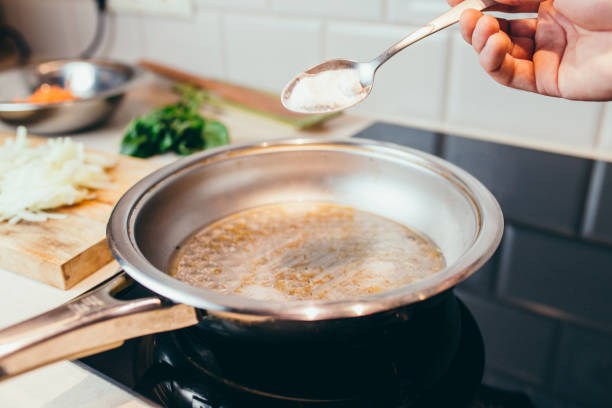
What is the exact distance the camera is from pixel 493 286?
54cm

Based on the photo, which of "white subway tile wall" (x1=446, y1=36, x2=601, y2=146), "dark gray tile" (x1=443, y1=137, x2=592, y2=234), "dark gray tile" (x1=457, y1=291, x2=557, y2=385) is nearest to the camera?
"dark gray tile" (x1=457, y1=291, x2=557, y2=385)

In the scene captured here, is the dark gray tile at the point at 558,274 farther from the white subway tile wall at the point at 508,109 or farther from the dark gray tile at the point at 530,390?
the white subway tile wall at the point at 508,109

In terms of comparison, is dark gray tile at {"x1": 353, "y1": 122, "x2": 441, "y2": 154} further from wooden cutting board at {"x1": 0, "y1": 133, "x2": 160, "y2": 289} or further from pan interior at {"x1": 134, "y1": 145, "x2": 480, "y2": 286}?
wooden cutting board at {"x1": 0, "y1": 133, "x2": 160, "y2": 289}

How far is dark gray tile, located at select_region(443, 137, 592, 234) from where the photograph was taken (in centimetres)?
67

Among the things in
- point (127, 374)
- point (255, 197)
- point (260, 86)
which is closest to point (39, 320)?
point (127, 374)

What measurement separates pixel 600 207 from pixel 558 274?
0.62 feet

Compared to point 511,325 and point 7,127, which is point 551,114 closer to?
point 511,325

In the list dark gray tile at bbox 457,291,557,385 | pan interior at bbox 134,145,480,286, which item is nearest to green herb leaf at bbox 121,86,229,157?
pan interior at bbox 134,145,480,286

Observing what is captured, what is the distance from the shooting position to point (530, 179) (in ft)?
2.47

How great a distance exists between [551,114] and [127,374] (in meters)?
0.71

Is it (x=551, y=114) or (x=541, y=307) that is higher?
(x=551, y=114)

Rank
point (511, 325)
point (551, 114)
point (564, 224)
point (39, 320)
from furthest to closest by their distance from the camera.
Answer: point (551, 114), point (564, 224), point (511, 325), point (39, 320)

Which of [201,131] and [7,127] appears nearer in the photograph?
[201,131]

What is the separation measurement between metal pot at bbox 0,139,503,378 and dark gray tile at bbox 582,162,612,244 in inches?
8.0
